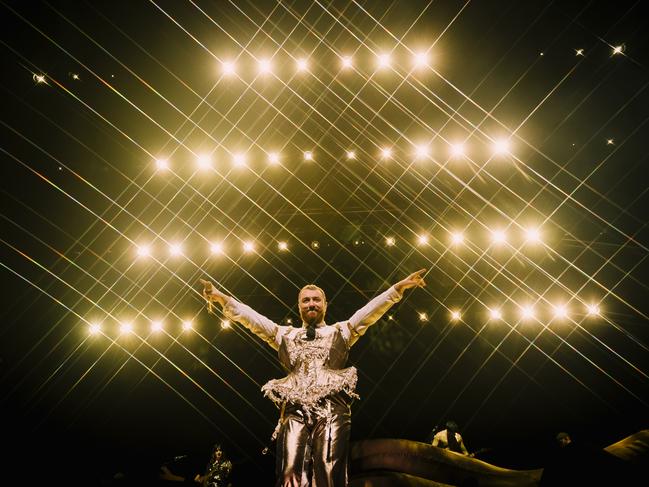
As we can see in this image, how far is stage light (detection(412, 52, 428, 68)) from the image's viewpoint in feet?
13.9

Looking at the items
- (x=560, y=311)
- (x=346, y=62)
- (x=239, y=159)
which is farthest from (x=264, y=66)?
(x=560, y=311)

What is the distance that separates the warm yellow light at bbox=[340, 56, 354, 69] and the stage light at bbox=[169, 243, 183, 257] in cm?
332

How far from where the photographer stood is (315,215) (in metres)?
5.79

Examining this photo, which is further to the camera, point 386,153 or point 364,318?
point 386,153

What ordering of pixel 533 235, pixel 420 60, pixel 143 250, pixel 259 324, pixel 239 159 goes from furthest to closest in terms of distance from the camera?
pixel 533 235 → pixel 143 250 → pixel 239 159 → pixel 420 60 → pixel 259 324

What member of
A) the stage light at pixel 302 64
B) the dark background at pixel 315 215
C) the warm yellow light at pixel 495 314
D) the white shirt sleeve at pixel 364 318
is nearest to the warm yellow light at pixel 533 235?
the dark background at pixel 315 215

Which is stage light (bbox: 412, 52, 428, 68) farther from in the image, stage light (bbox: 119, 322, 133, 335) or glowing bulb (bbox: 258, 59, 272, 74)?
stage light (bbox: 119, 322, 133, 335)

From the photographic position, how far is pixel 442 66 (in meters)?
4.34

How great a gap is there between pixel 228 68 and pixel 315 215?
2.39 metres

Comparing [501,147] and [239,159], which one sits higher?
[501,147]

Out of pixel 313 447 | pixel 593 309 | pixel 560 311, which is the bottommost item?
pixel 313 447

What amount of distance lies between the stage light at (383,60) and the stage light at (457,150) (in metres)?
1.41

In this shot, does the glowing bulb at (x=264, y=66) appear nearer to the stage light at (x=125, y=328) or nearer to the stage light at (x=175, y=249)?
the stage light at (x=175, y=249)

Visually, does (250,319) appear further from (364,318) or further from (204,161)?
(204,161)
